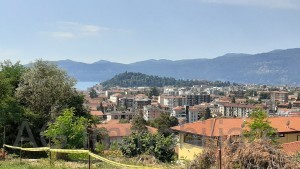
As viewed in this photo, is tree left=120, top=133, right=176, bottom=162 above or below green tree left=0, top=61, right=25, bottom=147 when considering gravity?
below

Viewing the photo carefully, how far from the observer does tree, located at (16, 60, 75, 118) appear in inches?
903

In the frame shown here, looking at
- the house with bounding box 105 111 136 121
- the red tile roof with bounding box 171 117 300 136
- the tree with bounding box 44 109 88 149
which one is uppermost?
the tree with bounding box 44 109 88 149

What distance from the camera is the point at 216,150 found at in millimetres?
9031

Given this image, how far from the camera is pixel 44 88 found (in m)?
23.0

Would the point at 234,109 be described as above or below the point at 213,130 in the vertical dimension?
below

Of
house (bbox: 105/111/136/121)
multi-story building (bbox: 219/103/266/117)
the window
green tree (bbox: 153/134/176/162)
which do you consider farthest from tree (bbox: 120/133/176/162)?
multi-story building (bbox: 219/103/266/117)

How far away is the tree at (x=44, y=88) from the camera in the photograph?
903 inches

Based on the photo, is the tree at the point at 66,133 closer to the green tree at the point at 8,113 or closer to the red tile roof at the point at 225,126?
the green tree at the point at 8,113

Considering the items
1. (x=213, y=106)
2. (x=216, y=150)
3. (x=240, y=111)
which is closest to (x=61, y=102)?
(x=216, y=150)

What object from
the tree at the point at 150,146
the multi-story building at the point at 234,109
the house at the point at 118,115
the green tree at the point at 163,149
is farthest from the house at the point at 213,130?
the multi-story building at the point at 234,109

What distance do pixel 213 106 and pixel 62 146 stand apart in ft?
553

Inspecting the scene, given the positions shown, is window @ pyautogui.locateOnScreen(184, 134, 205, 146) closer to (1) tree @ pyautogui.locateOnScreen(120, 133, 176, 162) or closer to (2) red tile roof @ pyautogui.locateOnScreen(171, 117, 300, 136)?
(2) red tile roof @ pyautogui.locateOnScreen(171, 117, 300, 136)

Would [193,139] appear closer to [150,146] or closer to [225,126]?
[225,126]

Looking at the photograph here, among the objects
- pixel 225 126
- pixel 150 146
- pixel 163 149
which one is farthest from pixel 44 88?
pixel 225 126
